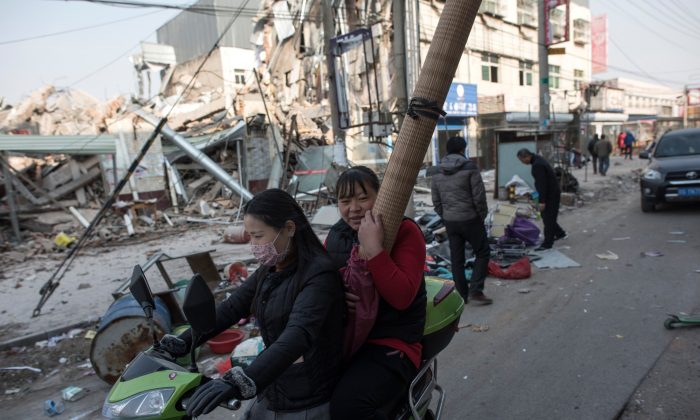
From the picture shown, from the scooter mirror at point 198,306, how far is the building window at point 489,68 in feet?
84.7

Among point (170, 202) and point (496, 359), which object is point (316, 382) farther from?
point (170, 202)

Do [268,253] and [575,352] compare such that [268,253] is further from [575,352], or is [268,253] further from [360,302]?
[575,352]

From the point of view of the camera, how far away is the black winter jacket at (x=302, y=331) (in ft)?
5.42

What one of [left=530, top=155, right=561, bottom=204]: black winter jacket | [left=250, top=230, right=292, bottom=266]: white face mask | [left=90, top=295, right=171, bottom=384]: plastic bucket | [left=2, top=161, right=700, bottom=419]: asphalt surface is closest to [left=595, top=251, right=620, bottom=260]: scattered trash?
[left=2, top=161, right=700, bottom=419]: asphalt surface

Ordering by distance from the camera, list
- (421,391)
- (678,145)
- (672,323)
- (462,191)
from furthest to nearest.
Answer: (678,145)
(462,191)
(672,323)
(421,391)

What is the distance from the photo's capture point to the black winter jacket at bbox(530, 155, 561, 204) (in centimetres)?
787

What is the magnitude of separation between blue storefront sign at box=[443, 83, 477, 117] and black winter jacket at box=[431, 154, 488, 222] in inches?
668

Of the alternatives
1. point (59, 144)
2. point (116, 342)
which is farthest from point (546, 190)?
point (59, 144)

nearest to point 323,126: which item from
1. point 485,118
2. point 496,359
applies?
point 485,118

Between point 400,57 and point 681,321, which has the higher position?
point 400,57

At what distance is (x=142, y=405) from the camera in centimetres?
152

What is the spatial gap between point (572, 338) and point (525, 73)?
91.1 feet

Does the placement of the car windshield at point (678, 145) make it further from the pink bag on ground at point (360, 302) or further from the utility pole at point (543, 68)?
the pink bag on ground at point (360, 302)

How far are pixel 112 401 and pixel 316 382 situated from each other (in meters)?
0.75
